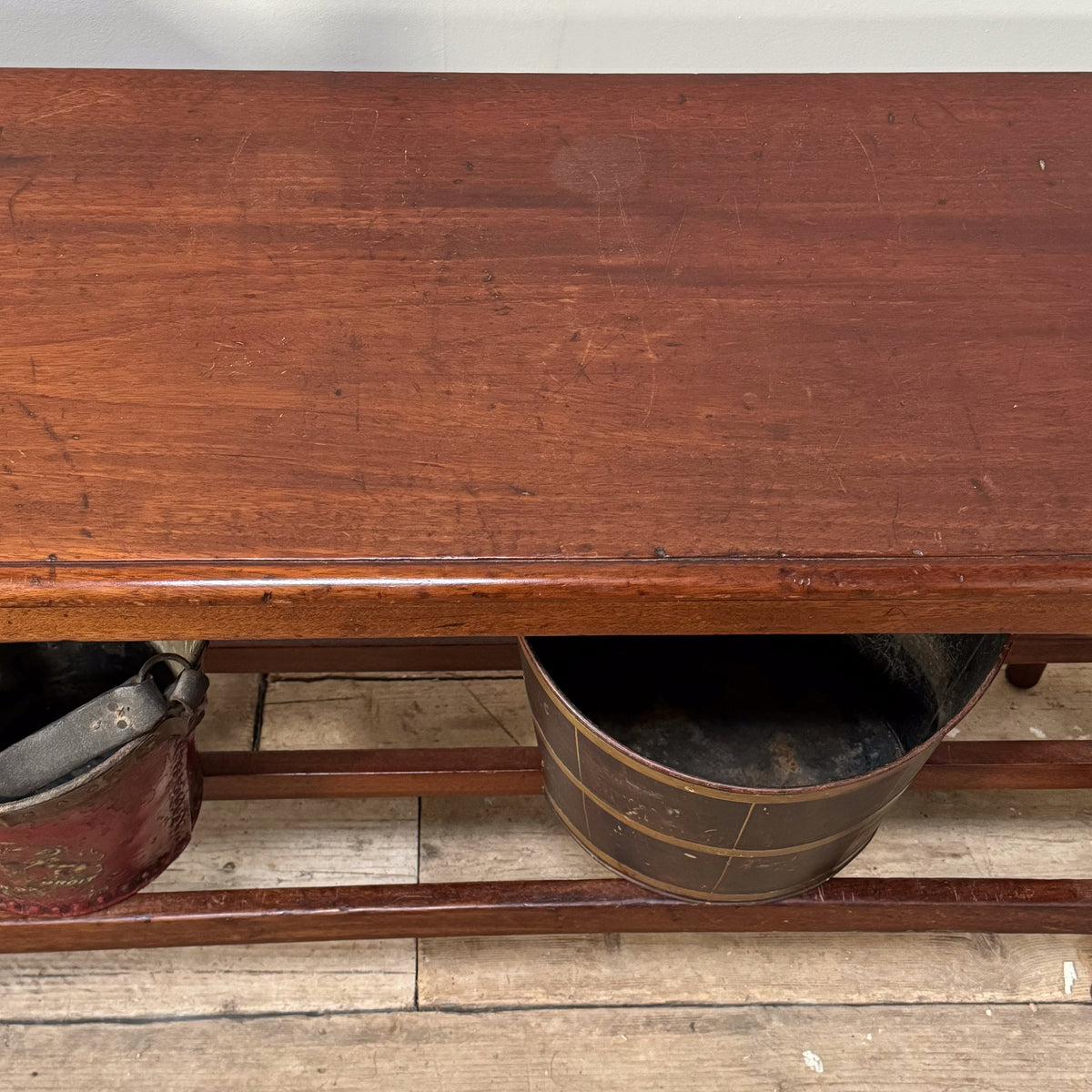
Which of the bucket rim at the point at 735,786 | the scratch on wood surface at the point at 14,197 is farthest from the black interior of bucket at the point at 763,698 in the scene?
the scratch on wood surface at the point at 14,197

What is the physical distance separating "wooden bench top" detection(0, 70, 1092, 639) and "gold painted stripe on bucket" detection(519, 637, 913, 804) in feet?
0.50

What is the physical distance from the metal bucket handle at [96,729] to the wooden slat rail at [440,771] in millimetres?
272

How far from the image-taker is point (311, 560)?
2.84 feet

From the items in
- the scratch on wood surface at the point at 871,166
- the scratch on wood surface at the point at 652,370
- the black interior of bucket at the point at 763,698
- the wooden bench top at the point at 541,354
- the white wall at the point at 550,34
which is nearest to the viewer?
the wooden bench top at the point at 541,354

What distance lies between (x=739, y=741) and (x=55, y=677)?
0.85m

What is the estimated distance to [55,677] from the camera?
1.38m

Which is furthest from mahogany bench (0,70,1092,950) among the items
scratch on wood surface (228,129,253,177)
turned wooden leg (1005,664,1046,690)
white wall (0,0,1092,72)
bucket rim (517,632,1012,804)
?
white wall (0,0,1092,72)

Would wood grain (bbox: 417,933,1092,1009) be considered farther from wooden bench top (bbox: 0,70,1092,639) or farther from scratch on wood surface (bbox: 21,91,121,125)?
scratch on wood surface (bbox: 21,91,121,125)

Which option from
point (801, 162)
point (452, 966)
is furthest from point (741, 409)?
point (452, 966)

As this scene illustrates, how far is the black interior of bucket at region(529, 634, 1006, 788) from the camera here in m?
1.30

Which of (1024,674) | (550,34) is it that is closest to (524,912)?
(1024,674)

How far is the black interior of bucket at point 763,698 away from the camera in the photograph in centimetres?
130

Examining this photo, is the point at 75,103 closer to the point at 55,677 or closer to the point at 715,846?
the point at 55,677

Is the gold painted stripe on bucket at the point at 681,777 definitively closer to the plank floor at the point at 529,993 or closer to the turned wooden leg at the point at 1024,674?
the plank floor at the point at 529,993
